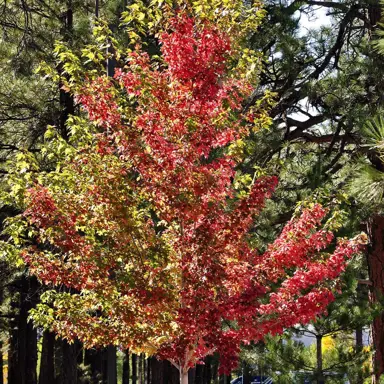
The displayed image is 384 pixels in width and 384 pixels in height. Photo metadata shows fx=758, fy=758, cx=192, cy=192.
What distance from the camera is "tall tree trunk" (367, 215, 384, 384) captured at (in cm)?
1491

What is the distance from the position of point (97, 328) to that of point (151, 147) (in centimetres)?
218

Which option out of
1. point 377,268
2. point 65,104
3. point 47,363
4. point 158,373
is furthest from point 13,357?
point 377,268

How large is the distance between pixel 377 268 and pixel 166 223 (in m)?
7.49

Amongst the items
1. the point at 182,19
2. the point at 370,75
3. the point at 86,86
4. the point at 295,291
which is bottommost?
the point at 295,291

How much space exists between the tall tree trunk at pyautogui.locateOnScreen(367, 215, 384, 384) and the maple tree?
6.22 m

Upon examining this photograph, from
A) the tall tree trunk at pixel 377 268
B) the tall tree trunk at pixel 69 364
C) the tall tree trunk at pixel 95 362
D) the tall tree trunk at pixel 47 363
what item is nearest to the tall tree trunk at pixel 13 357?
the tall tree trunk at pixel 95 362

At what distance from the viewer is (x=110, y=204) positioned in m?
8.55

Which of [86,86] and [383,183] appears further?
[86,86]

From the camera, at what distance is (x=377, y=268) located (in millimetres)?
15398

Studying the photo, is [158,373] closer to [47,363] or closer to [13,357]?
[47,363]

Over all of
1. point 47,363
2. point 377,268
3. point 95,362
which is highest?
point 377,268

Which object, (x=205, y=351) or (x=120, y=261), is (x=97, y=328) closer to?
(x=120, y=261)

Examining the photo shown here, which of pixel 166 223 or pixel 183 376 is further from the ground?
pixel 166 223

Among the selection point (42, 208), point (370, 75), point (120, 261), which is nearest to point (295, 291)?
point (120, 261)
